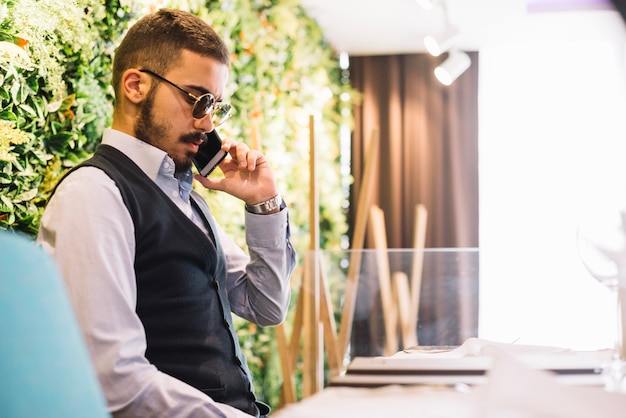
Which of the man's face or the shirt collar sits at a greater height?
the man's face

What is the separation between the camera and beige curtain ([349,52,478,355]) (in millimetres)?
5598

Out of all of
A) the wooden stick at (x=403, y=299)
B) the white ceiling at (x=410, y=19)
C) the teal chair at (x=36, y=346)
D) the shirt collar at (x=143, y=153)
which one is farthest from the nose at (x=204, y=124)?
the white ceiling at (x=410, y=19)

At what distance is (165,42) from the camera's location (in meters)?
1.52

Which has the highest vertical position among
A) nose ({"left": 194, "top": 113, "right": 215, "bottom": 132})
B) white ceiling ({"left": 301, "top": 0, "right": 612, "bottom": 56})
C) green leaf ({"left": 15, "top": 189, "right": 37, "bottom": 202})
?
white ceiling ({"left": 301, "top": 0, "right": 612, "bottom": 56})

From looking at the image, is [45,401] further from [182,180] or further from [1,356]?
[182,180]

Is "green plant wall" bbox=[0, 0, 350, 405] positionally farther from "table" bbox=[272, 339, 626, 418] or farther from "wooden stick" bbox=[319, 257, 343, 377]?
"table" bbox=[272, 339, 626, 418]

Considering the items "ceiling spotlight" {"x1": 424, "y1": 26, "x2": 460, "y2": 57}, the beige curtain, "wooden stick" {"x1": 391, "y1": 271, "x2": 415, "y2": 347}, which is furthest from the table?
the beige curtain

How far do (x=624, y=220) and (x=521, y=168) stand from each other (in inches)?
173

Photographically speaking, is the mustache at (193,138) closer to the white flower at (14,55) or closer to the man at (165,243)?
the man at (165,243)

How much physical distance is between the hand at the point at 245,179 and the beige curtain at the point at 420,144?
3924 mm

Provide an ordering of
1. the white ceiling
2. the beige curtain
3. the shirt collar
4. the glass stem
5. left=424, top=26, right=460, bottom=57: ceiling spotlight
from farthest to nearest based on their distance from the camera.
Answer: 1. the beige curtain
2. the white ceiling
3. left=424, top=26, right=460, bottom=57: ceiling spotlight
4. the shirt collar
5. the glass stem

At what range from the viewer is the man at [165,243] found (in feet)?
3.83

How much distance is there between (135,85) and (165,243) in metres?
0.37

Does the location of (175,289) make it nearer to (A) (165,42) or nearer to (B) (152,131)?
(B) (152,131)
